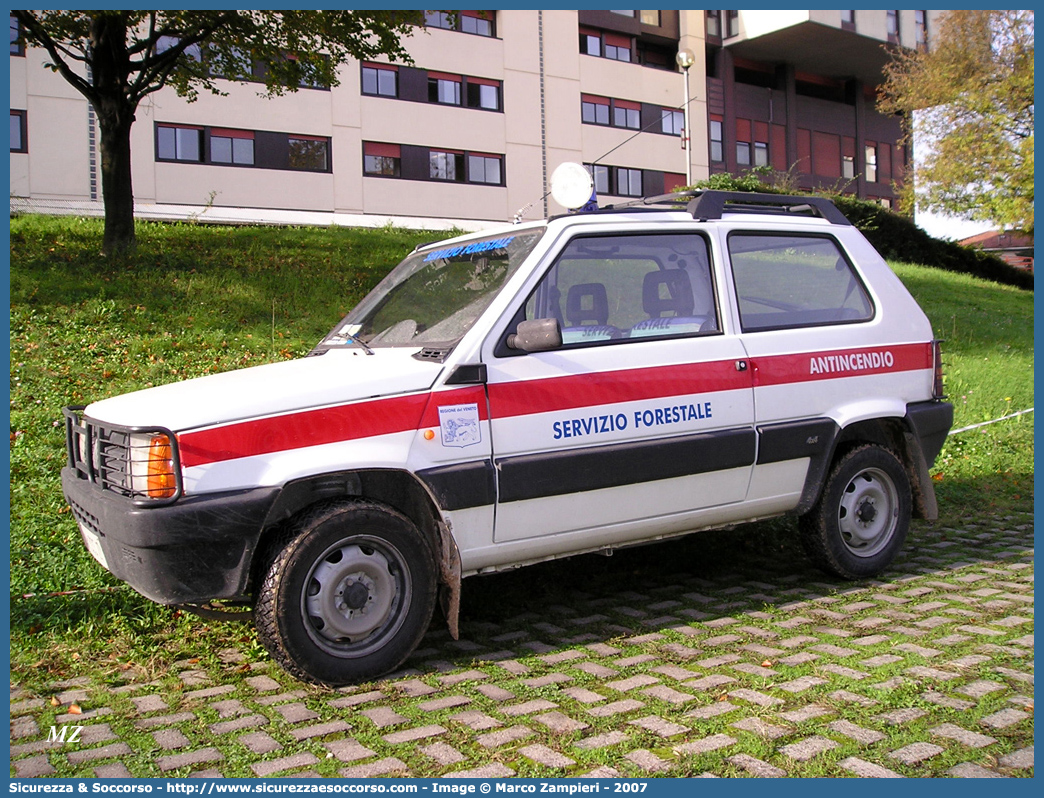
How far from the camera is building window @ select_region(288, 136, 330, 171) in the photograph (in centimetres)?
2873

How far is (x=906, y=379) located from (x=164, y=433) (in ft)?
14.0

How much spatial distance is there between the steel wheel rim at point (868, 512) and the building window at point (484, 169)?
2816cm

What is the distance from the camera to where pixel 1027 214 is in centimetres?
2544

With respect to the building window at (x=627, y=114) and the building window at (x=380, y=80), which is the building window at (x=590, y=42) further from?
the building window at (x=380, y=80)

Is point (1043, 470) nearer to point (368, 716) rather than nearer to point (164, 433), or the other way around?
point (368, 716)

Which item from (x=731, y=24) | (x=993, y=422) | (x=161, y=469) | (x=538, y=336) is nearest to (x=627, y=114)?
(x=731, y=24)

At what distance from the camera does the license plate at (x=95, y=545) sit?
422cm

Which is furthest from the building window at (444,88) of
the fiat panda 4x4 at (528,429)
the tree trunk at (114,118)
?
the fiat panda 4x4 at (528,429)

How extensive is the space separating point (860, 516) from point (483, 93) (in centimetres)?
2940

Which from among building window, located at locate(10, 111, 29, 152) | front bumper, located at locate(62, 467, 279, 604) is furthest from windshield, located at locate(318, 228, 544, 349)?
building window, located at locate(10, 111, 29, 152)

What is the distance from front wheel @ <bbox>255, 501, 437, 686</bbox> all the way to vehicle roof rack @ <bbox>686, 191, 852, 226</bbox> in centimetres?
250

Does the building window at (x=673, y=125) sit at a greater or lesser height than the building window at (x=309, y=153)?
greater

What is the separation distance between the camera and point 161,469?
12.6 ft

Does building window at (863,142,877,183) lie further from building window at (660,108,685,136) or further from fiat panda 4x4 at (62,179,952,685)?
fiat panda 4x4 at (62,179,952,685)
